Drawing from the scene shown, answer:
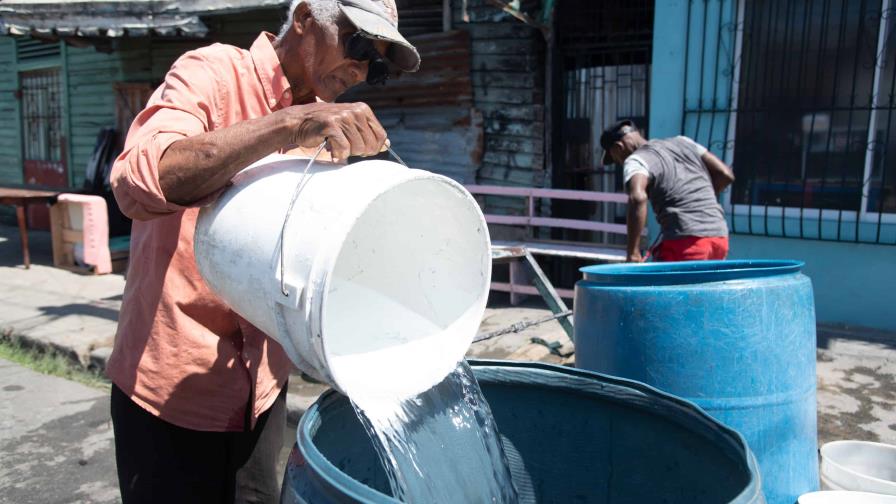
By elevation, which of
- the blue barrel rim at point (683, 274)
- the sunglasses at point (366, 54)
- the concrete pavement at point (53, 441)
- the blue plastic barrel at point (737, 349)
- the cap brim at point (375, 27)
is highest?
the cap brim at point (375, 27)

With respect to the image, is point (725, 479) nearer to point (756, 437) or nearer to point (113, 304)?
point (756, 437)

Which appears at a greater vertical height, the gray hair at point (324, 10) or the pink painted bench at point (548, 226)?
the gray hair at point (324, 10)

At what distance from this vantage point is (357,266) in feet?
5.67

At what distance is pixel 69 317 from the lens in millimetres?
6055

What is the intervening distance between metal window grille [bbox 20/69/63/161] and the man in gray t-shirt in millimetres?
10123

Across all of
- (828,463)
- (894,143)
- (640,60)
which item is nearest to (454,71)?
(640,60)

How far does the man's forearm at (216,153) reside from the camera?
4.31 feet

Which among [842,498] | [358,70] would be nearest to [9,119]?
[358,70]

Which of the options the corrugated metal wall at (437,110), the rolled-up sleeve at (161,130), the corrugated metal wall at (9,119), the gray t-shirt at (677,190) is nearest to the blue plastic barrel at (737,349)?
the rolled-up sleeve at (161,130)

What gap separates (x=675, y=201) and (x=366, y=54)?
10.4ft

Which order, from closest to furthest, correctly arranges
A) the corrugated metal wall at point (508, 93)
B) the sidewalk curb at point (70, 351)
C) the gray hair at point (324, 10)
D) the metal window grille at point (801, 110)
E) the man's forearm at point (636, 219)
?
the gray hair at point (324, 10)
the man's forearm at point (636, 219)
the sidewalk curb at point (70, 351)
the metal window grille at point (801, 110)
the corrugated metal wall at point (508, 93)

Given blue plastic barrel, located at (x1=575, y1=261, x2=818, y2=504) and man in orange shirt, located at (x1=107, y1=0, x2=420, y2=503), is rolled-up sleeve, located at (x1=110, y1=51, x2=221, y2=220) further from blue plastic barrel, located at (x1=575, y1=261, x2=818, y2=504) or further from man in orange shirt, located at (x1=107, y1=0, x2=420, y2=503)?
blue plastic barrel, located at (x1=575, y1=261, x2=818, y2=504)

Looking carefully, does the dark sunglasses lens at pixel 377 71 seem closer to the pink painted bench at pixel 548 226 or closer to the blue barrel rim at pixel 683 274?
the blue barrel rim at pixel 683 274

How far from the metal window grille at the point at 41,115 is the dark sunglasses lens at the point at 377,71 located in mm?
11272
